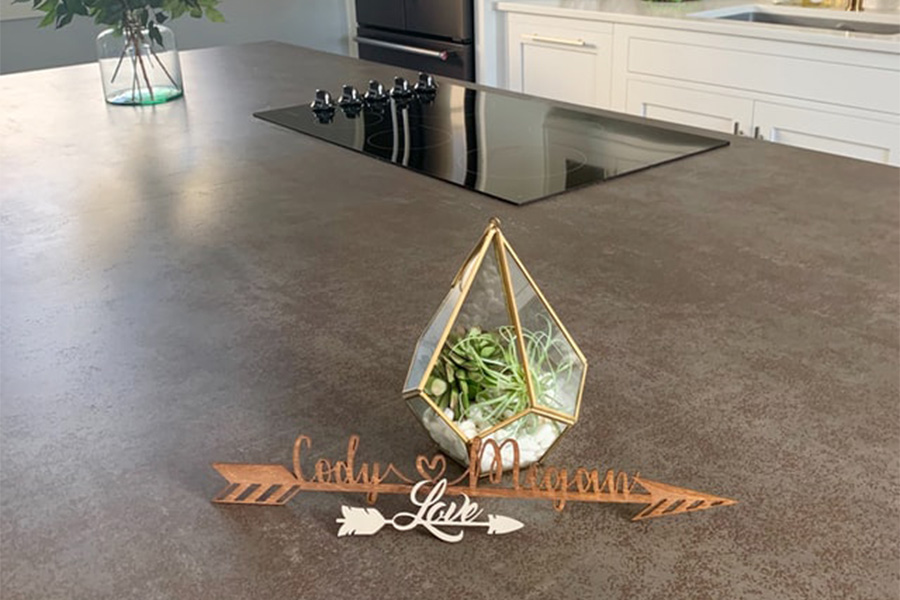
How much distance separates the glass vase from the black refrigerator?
5.38 feet

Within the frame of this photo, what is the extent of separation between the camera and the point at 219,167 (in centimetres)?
155

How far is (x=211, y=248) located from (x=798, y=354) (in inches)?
28.9

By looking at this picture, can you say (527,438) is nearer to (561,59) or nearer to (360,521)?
(360,521)

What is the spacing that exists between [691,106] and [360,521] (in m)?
2.37

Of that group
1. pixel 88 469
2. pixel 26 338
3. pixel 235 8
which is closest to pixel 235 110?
pixel 26 338

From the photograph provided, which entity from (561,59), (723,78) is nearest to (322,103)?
(723,78)

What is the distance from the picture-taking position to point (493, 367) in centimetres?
66

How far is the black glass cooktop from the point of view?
56.5 inches

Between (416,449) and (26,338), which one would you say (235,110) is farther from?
(416,449)

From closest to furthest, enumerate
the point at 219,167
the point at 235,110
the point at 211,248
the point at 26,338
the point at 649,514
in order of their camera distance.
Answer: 1. the point at 649,514
2. the point at 26,338
3. the point at 211,248
4. the point at 219,167
5. the point at 235,110

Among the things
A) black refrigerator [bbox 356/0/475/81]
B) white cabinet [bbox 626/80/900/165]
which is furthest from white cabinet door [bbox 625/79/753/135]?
black refrigerator [bbox 356/0/475/81]

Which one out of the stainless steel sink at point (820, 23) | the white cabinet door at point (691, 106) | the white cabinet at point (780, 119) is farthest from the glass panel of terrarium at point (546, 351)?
the stainless steel sink at point (820, 23)

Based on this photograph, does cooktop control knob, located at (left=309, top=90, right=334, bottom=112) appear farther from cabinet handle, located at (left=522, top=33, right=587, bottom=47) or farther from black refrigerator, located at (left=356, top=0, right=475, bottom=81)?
black refrigerator, located at (left=356, top=0, right=475, bottom=81)

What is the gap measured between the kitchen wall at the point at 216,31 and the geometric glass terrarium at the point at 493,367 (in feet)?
12.3
